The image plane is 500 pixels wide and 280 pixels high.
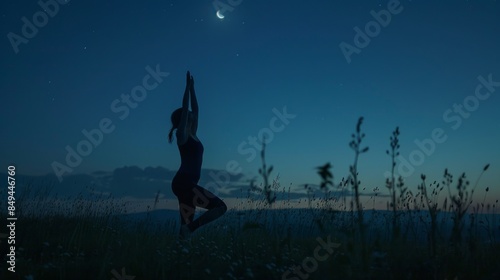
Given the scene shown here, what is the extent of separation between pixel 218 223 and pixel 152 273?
5.67 metres

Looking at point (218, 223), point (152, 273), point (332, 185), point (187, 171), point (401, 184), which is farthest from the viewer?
point (218, 223)

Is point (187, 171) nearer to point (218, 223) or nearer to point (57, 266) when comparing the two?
point (57, 266)

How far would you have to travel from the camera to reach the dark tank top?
23.4 feet

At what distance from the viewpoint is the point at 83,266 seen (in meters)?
5.43

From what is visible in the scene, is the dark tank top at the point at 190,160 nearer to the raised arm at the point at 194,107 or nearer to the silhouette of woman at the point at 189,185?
the silhouette of woman at the point at 189,185

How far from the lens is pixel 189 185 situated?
7.04 metres

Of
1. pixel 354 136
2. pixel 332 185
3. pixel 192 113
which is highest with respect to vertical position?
pixel 192 113

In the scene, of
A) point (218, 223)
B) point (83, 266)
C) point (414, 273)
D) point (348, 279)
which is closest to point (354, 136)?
point (348, 279)

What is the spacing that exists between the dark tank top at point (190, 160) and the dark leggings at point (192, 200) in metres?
0.09

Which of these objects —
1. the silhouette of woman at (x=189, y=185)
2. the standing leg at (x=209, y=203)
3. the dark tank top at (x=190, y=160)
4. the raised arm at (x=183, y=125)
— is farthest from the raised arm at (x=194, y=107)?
the standing leg at (x=209, y=203)

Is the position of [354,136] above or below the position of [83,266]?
above

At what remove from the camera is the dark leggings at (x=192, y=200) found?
275 inches

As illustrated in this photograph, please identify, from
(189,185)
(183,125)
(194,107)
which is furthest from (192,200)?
(194,107)

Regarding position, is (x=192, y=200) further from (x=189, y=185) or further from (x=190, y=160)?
(x=190, y=160)
